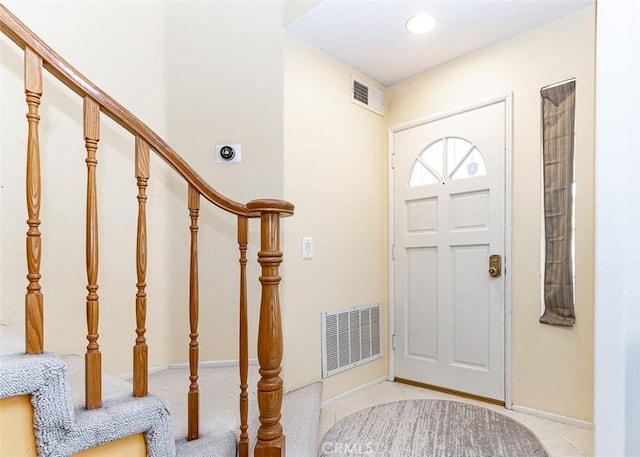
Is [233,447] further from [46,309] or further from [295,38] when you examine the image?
[295,38]

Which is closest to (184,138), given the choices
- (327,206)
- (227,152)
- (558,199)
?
(227,152)

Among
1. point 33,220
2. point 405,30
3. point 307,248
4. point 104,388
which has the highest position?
point 405,30

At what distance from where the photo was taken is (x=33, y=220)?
942 millimetres

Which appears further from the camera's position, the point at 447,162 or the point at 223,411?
the point at 447,162

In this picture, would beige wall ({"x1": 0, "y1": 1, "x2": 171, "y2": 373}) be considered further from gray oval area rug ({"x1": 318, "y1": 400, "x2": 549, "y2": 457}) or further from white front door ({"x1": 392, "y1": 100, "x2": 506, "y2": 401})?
white front door ({"x1": 392, "y1": 100, "x2": 506, "y2": 401})

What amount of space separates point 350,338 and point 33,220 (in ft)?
6.93

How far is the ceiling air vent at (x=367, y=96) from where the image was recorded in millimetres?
2768

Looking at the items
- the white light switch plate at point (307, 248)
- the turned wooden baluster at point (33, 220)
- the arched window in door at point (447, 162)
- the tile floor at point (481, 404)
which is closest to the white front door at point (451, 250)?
the arched window in door at point (447, 162)

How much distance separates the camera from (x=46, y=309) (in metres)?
1.83

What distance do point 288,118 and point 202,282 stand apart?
3.82 ft

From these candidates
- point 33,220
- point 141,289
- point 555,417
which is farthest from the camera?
point 555,417

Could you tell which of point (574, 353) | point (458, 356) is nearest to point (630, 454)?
point (574, 353)

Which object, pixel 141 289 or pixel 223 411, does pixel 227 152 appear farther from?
pixel 223 411

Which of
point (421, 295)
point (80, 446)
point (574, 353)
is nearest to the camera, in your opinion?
point (80, 446)
